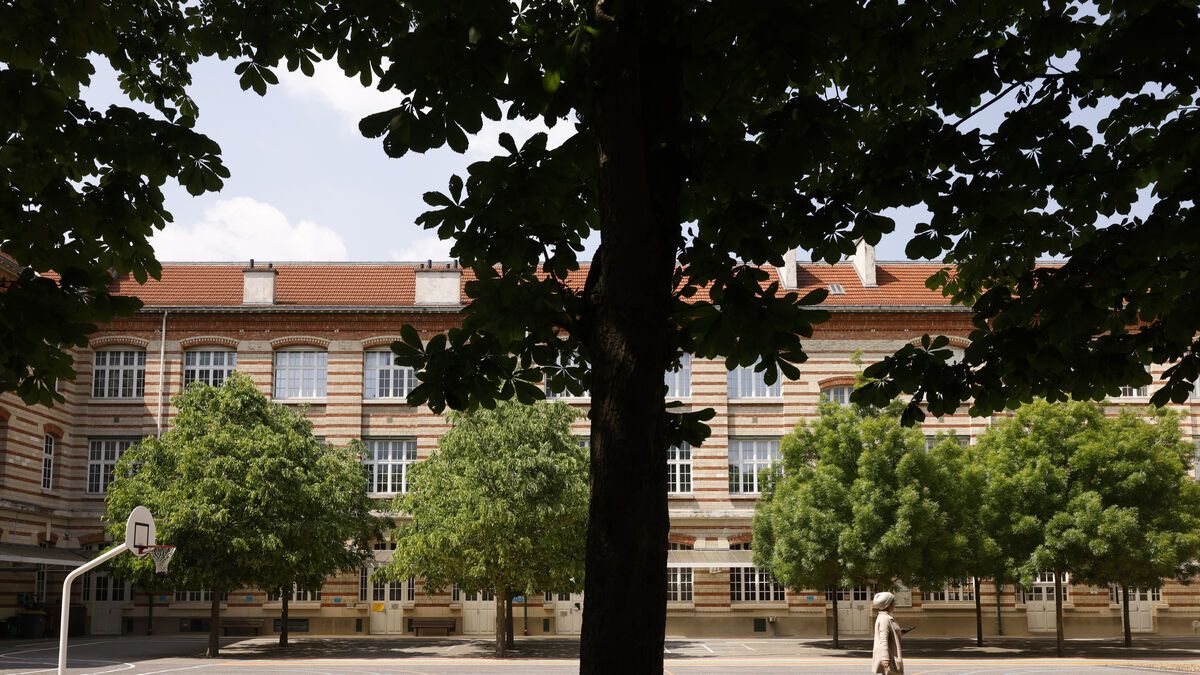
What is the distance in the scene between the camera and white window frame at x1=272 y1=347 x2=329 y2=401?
144 feet

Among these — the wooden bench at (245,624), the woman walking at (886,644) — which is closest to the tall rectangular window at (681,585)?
the wooden bench at (245,624)

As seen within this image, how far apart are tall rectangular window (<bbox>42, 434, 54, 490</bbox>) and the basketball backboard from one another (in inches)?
908

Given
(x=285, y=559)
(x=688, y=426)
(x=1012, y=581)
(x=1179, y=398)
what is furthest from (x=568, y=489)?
(x=688, y=426)

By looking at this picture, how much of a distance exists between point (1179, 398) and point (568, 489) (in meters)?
25.6

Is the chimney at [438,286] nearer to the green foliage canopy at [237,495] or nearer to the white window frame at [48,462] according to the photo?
the green foliage canopy at [237,495]

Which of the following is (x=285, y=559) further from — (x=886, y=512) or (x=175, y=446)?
(x=886, y=512)

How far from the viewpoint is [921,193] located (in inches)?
314

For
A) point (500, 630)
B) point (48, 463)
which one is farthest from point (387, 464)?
point (48, 463)

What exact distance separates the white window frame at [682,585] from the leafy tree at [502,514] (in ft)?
29.0

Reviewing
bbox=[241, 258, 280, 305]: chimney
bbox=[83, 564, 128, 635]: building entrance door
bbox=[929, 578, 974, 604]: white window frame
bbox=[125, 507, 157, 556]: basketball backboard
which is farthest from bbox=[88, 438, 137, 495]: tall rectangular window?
bbox=[929, 578, 974, 604]: white window frame

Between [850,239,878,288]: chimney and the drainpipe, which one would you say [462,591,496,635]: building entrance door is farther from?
[850,239,878,288]: chimney

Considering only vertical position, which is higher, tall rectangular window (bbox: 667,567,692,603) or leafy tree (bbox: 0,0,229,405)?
leafy tree (bbox: 0,0,229,405)

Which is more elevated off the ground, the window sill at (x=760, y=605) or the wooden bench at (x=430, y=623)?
the window sill at (x=760, y=605)

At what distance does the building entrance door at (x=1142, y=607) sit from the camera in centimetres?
4350
